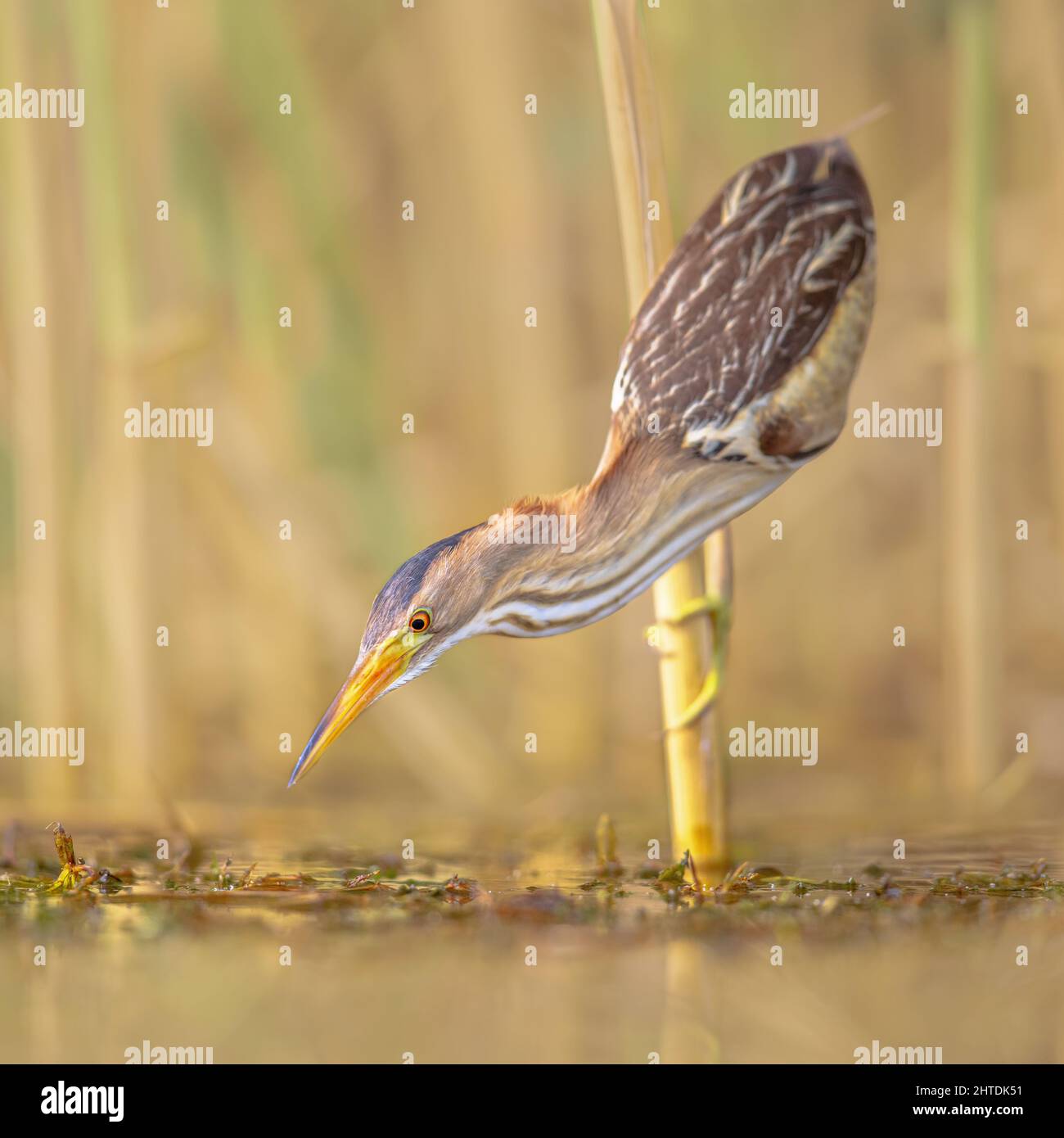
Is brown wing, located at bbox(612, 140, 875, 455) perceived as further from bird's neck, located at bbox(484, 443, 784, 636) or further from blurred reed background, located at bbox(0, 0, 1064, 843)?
blurred reed background, located at bbox(0, 0, 1064, 843)

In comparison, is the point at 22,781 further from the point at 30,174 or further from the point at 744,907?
the point at 744,907

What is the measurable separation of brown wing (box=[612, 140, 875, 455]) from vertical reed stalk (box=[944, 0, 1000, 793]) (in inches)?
29.8

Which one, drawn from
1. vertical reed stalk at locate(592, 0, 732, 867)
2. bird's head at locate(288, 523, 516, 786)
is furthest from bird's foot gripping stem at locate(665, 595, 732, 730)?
bird's head at locate(288, 523, 516, 786)

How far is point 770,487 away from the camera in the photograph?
3.75 meters

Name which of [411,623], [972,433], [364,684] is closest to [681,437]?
[411,623]

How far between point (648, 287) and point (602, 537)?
1.82 ft

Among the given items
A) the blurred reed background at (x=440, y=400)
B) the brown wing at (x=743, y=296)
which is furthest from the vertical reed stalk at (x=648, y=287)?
the blurred reed background at (x=440, y=400)

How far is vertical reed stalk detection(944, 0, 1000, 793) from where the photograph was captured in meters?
4.56

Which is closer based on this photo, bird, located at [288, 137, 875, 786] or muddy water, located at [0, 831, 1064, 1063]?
muddy water, located at [0, 831, 1064, 1063]

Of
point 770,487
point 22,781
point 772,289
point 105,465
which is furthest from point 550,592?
point 22,781

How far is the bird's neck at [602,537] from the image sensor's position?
3443mm

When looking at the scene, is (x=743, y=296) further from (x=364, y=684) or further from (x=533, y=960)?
(x=533, y=960)

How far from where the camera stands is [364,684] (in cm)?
325

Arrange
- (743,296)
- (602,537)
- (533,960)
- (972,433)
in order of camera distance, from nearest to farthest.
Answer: (533,960) → (602,537) → (743,296) → (972,433)
